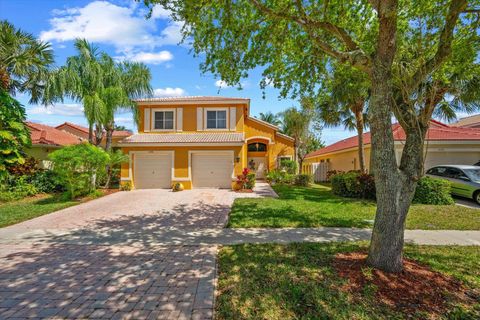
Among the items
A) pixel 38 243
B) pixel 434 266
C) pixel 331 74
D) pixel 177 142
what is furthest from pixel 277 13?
pixel 177 142

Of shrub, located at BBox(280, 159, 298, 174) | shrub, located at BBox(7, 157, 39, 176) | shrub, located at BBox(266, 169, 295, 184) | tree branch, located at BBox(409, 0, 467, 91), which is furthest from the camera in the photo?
shrub, located at BBox(280, 159, 298, 174)

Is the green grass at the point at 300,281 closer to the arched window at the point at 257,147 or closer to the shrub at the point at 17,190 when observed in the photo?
the shrub at the point at 17,190

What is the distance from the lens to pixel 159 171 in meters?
16.5

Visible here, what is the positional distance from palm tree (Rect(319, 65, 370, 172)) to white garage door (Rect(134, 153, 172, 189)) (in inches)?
444

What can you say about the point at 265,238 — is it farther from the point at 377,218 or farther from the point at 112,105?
the point at 112,105

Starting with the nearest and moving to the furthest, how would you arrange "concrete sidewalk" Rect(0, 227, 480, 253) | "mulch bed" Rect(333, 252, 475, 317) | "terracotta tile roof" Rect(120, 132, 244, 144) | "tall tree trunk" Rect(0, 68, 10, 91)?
"mulch bed" Rect(333, 252, 475, 317) → "concrete sidewalk" Rect(0, 227, 480, 253) → "tall tree trunk" Rect(0, 68, 10, 91) → "terracotta tile roof" Rect(120, 132, 244, 144)

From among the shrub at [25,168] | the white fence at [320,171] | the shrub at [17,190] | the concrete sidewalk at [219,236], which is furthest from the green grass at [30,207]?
the white fence at [320,171]

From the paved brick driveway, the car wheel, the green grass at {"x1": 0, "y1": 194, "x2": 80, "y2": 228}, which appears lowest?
the paved brick driveway

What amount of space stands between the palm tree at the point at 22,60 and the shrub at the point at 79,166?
5.22 m

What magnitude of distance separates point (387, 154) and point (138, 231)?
262 inches

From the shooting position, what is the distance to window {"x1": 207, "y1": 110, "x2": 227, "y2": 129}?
17656 mm

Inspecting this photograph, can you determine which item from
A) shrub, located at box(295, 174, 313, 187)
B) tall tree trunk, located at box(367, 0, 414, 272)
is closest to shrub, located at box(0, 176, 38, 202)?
tall tree trunk, located at box(367, 0, 414, 272)

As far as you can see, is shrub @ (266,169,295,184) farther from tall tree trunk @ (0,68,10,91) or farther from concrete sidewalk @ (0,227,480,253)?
tall tree trunk @ (0,68,10,91)

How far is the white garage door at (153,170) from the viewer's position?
1647cm
